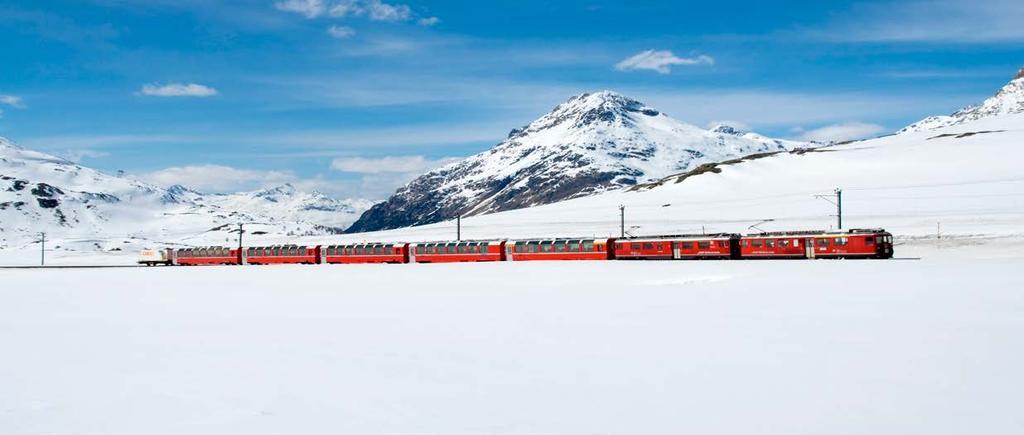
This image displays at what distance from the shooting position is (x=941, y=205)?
115m

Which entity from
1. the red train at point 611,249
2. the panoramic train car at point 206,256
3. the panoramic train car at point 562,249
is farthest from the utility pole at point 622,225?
the panoramic train car at point 206,256

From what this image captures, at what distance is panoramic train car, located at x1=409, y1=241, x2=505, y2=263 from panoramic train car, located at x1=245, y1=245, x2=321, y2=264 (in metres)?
15.4

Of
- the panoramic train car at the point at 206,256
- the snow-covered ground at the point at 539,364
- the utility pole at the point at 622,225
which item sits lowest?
the snow-covered ground at the point at 539,364

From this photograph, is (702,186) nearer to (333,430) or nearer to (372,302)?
(372,302)

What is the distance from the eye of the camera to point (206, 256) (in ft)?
347

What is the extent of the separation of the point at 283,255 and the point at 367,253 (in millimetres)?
14600

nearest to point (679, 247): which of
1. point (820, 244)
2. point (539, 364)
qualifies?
point (820, 244)

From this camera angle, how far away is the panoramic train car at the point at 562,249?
73312 millimetres

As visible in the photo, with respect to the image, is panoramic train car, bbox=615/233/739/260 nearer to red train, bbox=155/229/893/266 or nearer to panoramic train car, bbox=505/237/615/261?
red train, bbox=155/229/893/266

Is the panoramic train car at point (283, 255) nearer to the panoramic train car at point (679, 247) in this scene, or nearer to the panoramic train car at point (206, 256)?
the panoramic train car at point (206, 256)

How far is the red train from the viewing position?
60.8 meters

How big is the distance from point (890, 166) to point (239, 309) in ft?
562

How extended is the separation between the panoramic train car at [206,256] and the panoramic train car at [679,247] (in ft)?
187

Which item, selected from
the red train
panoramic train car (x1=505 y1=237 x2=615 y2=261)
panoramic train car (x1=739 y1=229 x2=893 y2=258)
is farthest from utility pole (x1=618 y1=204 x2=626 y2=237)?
panoramic train car (x1=739 y1=229 x2=893 y2=258)
